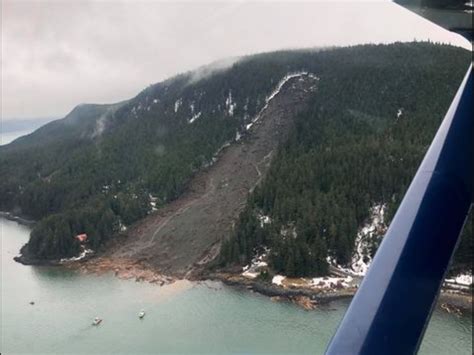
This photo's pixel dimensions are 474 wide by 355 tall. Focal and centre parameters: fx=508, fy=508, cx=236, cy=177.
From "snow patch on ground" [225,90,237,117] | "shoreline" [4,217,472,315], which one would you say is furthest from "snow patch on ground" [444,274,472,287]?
"snow patch on ground" [225,90,237,117]

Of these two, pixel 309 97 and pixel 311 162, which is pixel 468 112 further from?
pixel 309 97

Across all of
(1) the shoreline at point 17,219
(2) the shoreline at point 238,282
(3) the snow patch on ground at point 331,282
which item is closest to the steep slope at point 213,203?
(2) the shoreline at point 238,282

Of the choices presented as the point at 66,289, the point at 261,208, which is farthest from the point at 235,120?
the point at 66,289

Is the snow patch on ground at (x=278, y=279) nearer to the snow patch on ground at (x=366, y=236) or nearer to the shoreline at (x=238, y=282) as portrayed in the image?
the shoreline at (x=238, y=282)

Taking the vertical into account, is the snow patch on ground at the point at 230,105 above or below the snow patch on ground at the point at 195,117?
above

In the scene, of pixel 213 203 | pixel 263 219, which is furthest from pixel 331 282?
pixel 213 203

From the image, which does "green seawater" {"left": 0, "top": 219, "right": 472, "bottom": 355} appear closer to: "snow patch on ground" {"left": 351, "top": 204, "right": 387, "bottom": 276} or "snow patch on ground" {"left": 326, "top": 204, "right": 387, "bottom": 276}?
"snow patch on ground" {"left": 326, "top": 204, "right": 387, "bottom": 276}

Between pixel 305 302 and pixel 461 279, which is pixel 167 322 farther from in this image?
pixel 461 279
